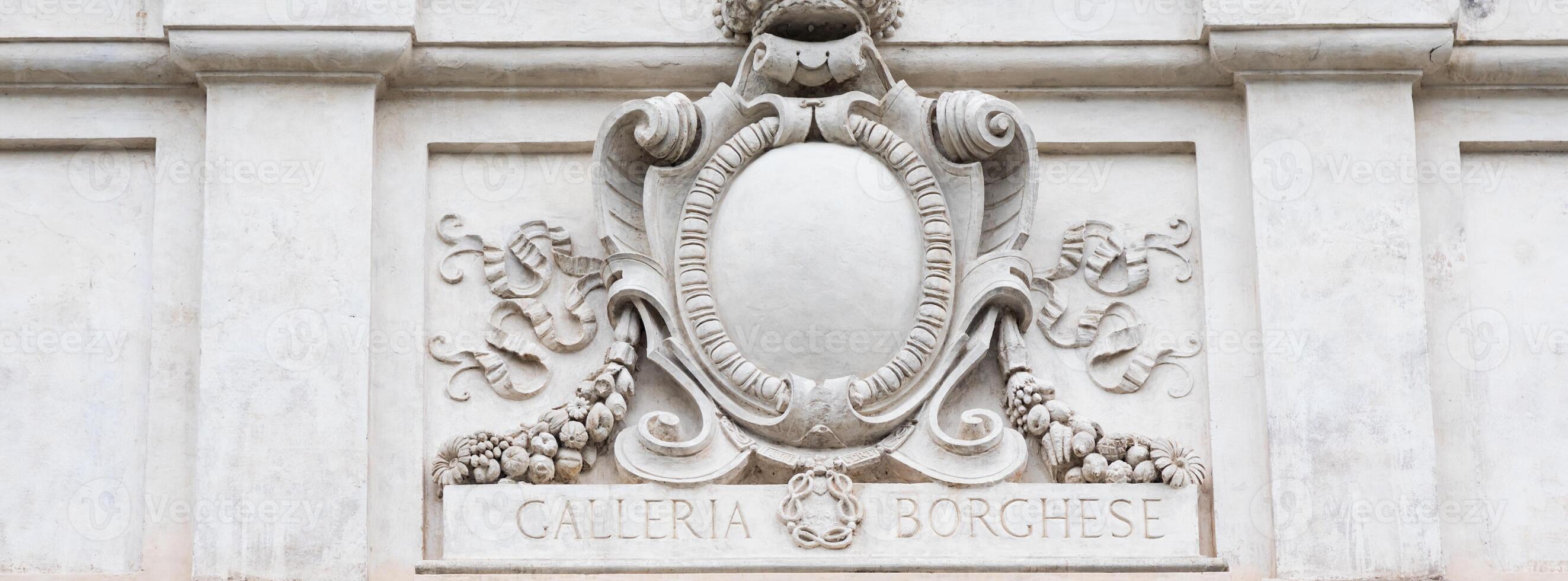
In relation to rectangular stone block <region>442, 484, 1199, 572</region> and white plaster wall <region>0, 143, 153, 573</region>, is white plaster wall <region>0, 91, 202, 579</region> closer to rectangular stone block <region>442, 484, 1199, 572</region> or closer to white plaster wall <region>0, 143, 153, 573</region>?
white plaster wall <region>0, 143, 153, 573</region>

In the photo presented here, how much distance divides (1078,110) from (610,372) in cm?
214

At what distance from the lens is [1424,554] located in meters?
10.1

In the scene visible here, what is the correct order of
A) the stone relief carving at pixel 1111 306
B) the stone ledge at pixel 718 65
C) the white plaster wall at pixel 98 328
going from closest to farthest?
the white plaster wall at pixel 98 328 < the stone relief carving at pixel 1111 306 < the stone ledge at pixel 718 65

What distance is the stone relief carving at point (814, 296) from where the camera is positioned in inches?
403

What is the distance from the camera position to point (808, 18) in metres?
10.7

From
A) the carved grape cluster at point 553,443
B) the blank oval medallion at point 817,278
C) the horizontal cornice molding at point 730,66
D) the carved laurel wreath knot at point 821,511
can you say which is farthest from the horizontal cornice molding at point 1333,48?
the carved grape cluster at point 553,443

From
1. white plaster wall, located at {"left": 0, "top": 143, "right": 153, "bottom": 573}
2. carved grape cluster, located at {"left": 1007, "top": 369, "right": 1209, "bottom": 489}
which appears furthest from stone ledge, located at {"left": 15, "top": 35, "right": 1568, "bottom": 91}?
carved grape cluster, located at {"left": 1007, "top": 369, "right": 1209, "bottom": 489}

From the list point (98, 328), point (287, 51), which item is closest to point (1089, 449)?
point (287, 51)

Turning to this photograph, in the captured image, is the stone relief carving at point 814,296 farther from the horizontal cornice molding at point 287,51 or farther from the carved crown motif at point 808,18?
the horizontal cornice molding at point 287,51

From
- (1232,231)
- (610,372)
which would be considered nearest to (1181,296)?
(1232,231)

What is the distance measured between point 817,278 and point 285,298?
1982mm

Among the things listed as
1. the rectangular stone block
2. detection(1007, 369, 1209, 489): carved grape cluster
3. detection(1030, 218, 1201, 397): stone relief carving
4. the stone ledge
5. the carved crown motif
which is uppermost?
the carved crown motif

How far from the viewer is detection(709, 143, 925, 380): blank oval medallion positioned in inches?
407

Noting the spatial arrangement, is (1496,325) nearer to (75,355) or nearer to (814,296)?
(814,296)
